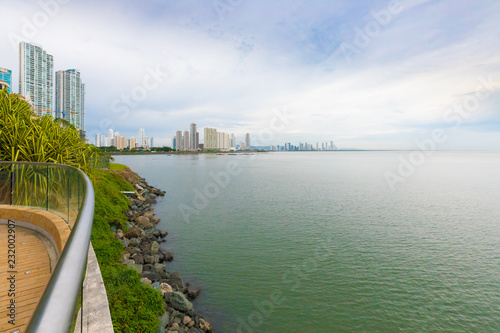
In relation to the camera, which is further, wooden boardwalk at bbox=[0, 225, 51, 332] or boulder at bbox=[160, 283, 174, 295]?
boulder at bbox=[160, 283, 174, 295]

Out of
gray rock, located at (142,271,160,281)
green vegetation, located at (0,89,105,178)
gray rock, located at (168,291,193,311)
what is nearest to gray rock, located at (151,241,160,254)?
gray rock, located at (142,271,160,281)

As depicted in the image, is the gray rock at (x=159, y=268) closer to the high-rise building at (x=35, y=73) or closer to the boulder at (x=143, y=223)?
the boulder at (x=143, y=223)

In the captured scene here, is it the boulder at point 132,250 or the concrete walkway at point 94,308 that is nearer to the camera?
the concrete walkway at point 94,308

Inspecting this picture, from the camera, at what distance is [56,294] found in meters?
0.97

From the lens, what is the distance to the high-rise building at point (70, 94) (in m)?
71.0

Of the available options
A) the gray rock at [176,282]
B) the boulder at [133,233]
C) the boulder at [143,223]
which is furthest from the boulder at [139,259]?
the boulder at [143,223]

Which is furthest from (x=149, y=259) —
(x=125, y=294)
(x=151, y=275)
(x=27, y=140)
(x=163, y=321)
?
(x=27, y=140)

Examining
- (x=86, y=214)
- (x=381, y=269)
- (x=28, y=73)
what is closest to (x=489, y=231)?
(x=381, y=269)

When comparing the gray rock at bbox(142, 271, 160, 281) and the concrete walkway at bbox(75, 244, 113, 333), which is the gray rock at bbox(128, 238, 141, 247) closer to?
the gray rock at bbox(142, 271, 160, 281)

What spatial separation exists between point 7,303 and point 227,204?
22.5 meters

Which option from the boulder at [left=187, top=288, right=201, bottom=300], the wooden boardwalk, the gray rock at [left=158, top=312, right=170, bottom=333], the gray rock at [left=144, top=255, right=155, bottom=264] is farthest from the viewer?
the gray rock at [left=144, top=255, right=155, bottom=264]

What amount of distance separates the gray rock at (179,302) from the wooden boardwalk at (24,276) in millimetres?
4867

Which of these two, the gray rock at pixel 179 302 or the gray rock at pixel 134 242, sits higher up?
the gray rock at pixel 134 242

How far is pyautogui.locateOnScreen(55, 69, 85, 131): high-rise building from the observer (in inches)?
2795
